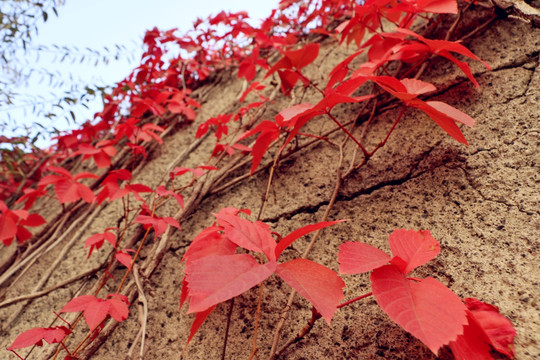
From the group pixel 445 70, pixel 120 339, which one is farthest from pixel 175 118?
pixel 445 70

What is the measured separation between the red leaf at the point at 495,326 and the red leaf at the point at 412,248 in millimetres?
126

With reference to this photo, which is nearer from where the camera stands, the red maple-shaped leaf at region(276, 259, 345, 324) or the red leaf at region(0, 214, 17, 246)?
the red maple-shaped leaf at region(276, 259, 345, 324)

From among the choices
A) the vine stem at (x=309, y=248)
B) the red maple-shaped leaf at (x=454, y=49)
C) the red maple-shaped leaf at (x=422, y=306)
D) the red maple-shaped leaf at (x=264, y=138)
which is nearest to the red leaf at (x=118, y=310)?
the vine stem at (x=309, y=248)

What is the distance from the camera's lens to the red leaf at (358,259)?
0.51m

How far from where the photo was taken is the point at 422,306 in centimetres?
46

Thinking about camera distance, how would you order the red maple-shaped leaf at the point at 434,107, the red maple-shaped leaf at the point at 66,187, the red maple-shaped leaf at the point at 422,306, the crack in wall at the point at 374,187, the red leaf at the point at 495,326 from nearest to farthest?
the red maple-shaped leaf at the point at 422,306 → the red leaf at the point at 495,326 → the red maple-shaped leaf at the point at 434,107 → the crack in wall at the point at 374,187 → the red maple-shaped leaf at the point at 66,187

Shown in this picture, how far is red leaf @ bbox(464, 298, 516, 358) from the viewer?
514 mm

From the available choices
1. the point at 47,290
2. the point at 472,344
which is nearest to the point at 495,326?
the point at 472,344

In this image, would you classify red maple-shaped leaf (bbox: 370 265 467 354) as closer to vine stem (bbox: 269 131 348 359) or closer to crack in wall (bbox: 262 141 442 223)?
vine stem (bbox: 269 131 348 359)

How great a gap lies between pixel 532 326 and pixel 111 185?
47.9 inches

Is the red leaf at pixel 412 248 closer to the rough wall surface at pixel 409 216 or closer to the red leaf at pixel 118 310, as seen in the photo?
the rough wall surface at pixel 409 216

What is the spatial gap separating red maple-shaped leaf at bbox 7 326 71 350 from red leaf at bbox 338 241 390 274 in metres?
0.74

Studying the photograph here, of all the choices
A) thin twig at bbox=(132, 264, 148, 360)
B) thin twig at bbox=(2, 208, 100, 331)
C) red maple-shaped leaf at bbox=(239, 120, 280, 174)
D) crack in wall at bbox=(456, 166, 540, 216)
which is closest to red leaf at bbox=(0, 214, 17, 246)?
thin twig at bbox=(2, 208, 100, 331)

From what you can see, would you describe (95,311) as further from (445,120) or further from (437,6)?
(437,6)
